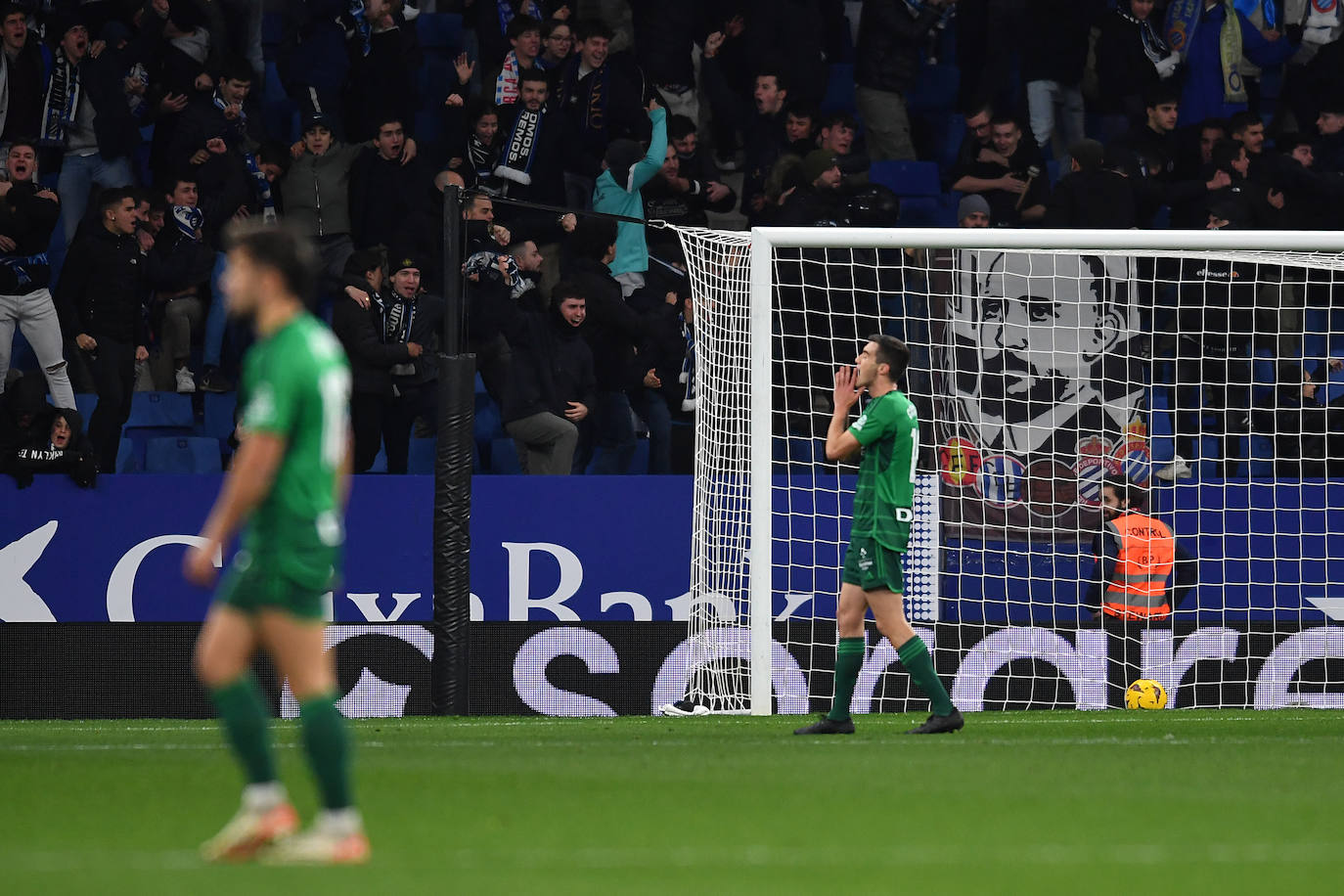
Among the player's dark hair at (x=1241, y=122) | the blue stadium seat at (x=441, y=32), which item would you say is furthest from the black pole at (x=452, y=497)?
the player's dark hair at (x=1241, y=122)

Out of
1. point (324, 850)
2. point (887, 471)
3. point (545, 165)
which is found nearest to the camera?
point (324, 850)

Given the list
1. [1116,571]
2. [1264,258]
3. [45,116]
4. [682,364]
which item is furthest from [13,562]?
[1264,258]

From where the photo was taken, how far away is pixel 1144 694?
42.1ft

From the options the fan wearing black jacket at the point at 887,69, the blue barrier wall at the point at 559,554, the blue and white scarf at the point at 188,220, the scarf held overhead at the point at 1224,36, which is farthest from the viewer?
the scarf held overhead at the point at 1224,36

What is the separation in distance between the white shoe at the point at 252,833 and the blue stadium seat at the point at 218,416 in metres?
10.1

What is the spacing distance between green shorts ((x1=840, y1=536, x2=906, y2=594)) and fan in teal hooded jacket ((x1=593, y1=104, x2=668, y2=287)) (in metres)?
6.23

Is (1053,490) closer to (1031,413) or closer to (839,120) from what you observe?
(1031,413)

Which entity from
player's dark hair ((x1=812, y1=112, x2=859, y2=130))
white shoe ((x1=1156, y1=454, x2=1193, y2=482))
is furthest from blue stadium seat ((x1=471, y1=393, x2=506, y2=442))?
white shoe ((x1=1156, y1=454, x2=1193, y2=482))

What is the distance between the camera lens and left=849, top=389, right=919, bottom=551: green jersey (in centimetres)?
937

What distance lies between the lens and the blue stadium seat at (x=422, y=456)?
14608 millimetres

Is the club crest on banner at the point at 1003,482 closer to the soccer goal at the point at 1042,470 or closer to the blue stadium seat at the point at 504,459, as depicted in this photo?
the soccer goal at the point at 1042,470

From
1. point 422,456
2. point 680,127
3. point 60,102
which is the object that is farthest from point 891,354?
point 60,102

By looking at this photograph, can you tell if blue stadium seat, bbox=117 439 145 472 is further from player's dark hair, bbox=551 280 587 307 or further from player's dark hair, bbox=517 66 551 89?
player's dark hair, bbox=517 66 551 89

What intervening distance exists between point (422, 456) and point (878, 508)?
6.07 metres
